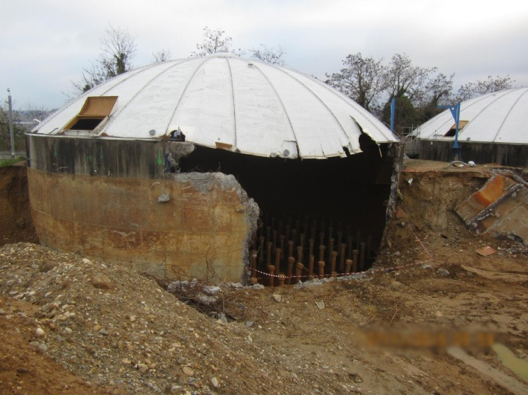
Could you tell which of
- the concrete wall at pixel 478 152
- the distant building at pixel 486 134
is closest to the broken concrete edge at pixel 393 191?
the concrete wall at pixel 478 152

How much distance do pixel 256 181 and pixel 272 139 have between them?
6.21 metres

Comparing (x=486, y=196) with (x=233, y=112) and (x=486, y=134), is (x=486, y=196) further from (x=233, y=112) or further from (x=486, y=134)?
(x=486, y=134)

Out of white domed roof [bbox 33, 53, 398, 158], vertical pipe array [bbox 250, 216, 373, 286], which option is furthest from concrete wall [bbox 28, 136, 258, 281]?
vertical pipe array [bbox 250, 216, 373, 286]

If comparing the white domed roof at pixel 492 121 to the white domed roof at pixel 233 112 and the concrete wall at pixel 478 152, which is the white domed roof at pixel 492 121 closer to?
the concrete wall at pixel 478 152

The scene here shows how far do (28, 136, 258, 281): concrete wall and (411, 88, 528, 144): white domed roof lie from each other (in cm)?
1275

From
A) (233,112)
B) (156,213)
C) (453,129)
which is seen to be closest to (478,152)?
(453,129)

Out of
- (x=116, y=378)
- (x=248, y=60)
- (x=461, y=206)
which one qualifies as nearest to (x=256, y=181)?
(x=248, y=60)

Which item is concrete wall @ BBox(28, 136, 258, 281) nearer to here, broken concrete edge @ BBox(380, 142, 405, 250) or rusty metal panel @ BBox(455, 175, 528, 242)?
broken concrete edge @ BBox(380, 142, 405, 250)

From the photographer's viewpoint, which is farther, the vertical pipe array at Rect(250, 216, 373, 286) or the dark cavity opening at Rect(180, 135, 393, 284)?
the dark cavity opening at Rect(180, 135, 393, 284)

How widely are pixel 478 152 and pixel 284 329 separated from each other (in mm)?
13748

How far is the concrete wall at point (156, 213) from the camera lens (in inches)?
339

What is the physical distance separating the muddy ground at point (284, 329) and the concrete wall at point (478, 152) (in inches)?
287

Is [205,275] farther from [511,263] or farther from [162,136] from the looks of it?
[511,263]

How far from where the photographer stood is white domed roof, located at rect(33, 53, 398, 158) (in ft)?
29.7
